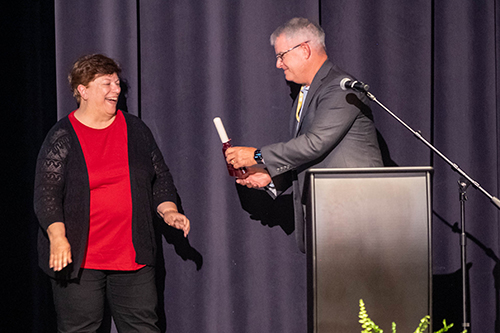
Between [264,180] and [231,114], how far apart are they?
553mm

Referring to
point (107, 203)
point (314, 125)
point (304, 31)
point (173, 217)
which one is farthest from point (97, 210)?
point (304, 31)

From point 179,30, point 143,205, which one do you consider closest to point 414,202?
point 143,205

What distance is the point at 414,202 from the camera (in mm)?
1468

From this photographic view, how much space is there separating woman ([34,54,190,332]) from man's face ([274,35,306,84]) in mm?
800

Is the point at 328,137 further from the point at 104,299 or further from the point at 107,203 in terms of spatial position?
the point at 104,299

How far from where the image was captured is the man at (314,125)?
1.93 metres

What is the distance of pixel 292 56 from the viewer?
2.23 m

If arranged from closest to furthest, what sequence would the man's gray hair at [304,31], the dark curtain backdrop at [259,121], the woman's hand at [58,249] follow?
the woman's hand at [58,249]
the man's gray hair at [304,31]
the dark curtain backdrop at [259,121]

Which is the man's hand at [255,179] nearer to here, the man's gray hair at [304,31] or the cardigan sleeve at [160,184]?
the cardigan sleeve at [160,184]

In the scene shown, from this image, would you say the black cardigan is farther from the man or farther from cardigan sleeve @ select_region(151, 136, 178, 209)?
the man

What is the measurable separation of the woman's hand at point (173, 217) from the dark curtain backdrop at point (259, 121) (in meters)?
0.52

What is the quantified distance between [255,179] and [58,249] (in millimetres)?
988

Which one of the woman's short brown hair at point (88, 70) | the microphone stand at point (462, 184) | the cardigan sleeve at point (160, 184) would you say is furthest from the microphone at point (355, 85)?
the woman's short brown hair at point (88, 70)

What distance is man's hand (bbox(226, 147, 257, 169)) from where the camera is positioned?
2094 millimetres
